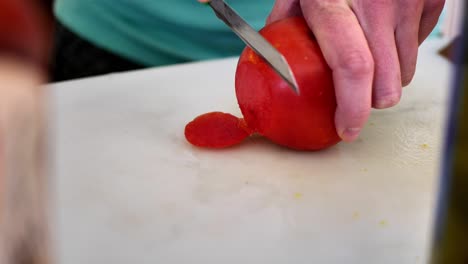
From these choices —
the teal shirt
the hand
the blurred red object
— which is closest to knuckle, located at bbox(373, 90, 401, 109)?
the hand

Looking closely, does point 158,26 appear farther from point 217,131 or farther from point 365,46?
point 365,46

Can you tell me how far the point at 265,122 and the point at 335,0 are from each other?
180 mm

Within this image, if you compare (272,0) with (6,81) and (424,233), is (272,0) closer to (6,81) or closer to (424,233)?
(424,233)

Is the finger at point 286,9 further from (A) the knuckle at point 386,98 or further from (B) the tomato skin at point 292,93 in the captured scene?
(A) the knuckle at point 386,98

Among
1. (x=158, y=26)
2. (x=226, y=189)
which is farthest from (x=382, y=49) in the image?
(x=158, y=26)

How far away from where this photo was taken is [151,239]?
1.90 feet

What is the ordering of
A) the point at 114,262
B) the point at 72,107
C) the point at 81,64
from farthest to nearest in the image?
the point at 81,64 → the point at 72,107 → the point at 114,262

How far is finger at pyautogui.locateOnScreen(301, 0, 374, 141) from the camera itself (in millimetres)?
636

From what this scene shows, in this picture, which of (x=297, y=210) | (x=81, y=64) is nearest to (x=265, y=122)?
(x=297, y=210)

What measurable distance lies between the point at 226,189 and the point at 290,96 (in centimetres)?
13

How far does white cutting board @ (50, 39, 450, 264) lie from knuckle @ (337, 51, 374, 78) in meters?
0.13

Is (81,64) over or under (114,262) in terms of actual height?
under

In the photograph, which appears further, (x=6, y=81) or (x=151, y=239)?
(x=151, y=239)

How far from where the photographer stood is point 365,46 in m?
0.65
